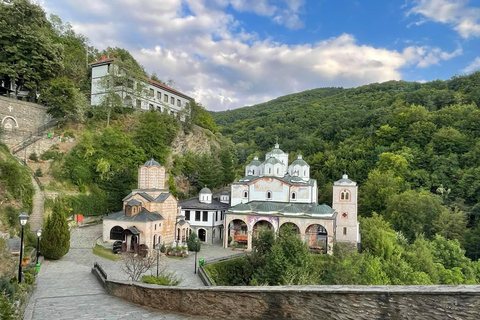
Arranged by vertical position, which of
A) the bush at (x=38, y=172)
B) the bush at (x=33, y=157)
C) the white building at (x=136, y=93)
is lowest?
the bush at (x=38, y=172)

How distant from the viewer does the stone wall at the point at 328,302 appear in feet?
12.6

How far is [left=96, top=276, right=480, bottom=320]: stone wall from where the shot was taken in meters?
3.83

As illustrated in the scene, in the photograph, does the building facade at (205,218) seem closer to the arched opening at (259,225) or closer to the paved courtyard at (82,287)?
the arched opening at (259,225)

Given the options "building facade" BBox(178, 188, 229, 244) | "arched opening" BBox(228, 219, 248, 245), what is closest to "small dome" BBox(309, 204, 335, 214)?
"arched opening" BBox(228, 219, 248, 245)

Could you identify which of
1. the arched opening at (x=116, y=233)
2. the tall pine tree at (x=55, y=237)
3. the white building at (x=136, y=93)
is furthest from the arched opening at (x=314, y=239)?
the white building at (x=136, y=93)

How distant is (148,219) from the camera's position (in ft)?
72.6

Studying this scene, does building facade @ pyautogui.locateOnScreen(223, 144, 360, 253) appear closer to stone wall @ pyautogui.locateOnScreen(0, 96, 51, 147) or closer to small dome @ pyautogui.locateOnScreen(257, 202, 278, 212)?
small dome @ pyautogui.locateOnScreen(257, 202, 278, 212)

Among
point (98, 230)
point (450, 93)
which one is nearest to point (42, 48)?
point (98, 230)

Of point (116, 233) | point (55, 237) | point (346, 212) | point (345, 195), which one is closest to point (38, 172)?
point (116, 233)

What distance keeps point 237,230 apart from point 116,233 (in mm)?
10511

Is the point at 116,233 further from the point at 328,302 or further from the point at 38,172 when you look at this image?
the point at 328,302

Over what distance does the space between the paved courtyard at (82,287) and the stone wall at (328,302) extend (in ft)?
2.17

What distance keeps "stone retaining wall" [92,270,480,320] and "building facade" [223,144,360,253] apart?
18094 millimetres

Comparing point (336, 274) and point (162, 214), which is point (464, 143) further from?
point (162, 214)
